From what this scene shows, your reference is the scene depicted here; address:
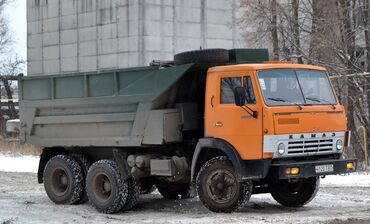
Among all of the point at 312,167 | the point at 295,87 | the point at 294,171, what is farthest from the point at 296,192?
the point at 295,87

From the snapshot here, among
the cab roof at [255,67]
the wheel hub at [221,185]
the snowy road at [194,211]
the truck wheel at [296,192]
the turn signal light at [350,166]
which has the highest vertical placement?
the cab roof at [255,67]

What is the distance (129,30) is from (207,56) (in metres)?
18.3

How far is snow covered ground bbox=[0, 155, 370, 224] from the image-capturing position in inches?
418

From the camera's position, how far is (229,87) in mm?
11336

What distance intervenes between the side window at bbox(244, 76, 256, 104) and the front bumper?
107cm

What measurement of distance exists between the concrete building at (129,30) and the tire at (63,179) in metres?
15.4

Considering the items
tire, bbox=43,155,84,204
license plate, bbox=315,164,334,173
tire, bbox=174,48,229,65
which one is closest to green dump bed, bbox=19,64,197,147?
tire, bbox=174,48,229,65

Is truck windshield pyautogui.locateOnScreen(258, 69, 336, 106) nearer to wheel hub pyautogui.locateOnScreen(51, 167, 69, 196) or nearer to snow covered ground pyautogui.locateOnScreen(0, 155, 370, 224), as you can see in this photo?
snow covered ground pyautogui.locateOnScreen(0, 155, 370, 224)

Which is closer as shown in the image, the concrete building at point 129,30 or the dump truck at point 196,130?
the dump truck at point 196,130

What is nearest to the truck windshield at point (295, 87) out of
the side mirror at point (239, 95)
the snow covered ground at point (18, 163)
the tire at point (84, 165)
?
the side mirror at point (239, 95)

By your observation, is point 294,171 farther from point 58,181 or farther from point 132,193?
point 58,181

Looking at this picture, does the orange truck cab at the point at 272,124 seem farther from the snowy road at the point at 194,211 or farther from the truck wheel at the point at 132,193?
the truck wheel at the point at 132,193

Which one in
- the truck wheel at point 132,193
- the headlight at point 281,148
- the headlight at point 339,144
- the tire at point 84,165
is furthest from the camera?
the tire at point 84,165

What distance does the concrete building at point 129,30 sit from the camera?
2944cm
